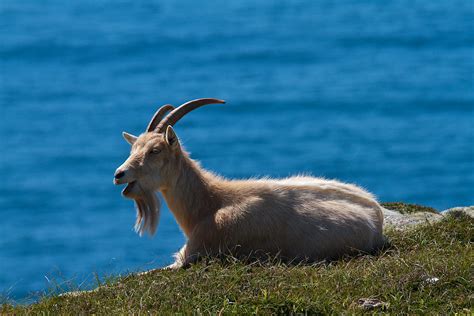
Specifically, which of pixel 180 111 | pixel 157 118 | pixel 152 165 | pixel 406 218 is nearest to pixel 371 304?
pixel 152 165

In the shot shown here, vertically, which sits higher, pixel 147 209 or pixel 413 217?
pixel 147 209

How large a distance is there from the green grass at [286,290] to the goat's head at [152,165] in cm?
114

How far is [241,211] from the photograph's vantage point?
34.8ft

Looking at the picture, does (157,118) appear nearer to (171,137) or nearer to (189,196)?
(171,137)

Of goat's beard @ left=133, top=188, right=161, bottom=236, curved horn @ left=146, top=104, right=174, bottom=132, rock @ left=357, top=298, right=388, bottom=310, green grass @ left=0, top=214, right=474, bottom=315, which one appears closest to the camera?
green grass @ left=0, top=214, right=474, bottom=315

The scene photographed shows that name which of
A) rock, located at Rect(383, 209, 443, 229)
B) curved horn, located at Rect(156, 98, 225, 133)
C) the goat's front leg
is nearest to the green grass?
the goat's front leg

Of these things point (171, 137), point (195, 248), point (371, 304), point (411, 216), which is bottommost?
point (411, 216)

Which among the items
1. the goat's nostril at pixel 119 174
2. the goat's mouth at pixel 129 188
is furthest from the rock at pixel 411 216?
the goat's nostril at pixel 119 174

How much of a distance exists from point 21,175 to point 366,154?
951cm

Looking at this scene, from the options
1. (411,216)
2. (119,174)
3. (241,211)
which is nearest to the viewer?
(119,174)

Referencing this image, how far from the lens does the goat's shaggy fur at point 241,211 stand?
10500 millimetres

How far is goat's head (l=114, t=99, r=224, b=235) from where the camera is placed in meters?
10.6

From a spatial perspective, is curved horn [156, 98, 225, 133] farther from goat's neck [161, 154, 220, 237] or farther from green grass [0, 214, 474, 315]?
green grass [0, 214, 474, 315]

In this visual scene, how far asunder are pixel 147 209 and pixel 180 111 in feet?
2.91
